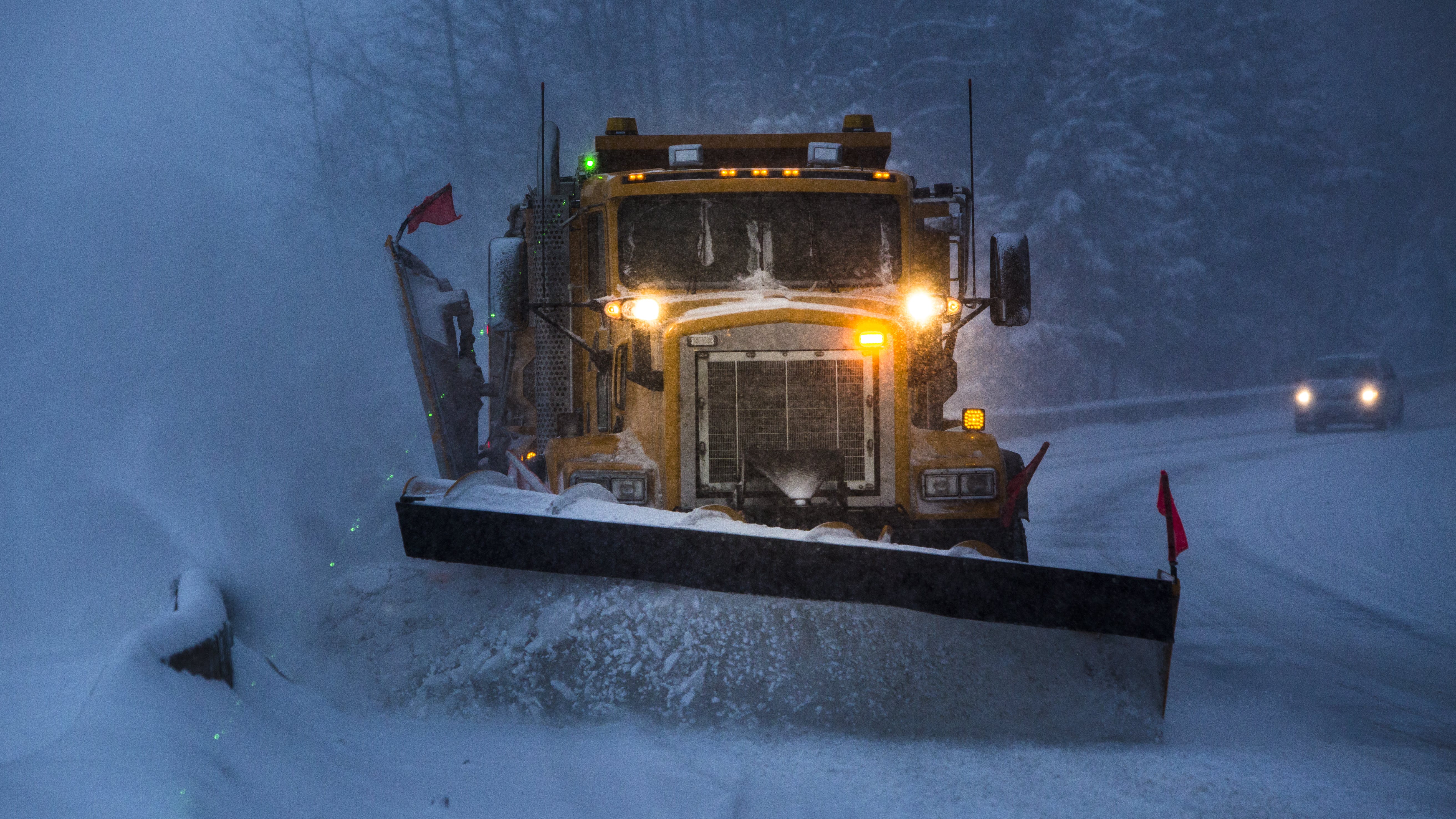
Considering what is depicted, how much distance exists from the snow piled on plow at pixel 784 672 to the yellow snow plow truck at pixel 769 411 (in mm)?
21

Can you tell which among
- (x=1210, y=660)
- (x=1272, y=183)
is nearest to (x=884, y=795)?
(x=1210, y=660)

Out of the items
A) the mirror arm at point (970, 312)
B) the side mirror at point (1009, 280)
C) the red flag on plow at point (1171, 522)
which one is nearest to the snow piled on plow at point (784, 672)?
the red flag on plow at point (1171, 522)

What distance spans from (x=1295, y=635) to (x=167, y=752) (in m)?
5.98

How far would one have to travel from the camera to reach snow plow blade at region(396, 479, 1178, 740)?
3834 millimetres

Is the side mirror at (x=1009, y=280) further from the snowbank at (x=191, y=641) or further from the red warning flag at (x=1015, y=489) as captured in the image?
the snowbank at (x=191, y=641)

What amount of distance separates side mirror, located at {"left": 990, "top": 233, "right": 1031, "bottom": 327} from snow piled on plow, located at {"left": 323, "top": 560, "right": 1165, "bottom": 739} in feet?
8.65

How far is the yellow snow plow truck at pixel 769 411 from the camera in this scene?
3934mm

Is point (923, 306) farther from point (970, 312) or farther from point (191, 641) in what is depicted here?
point (191, 641)

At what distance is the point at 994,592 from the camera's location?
3779 millimetres

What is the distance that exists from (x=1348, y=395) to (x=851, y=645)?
2305cm

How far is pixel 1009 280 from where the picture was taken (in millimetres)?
6203

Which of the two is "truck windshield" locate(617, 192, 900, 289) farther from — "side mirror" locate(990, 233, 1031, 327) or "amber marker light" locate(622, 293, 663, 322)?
"side mirror" locate(990, 233, 1031, 327)

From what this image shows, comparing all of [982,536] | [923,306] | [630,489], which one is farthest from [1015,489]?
[630,489]

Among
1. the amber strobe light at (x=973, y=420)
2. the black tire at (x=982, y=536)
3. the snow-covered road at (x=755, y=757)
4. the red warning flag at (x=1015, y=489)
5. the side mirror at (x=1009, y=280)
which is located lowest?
the snow-covered road at (x=755, y=757)
